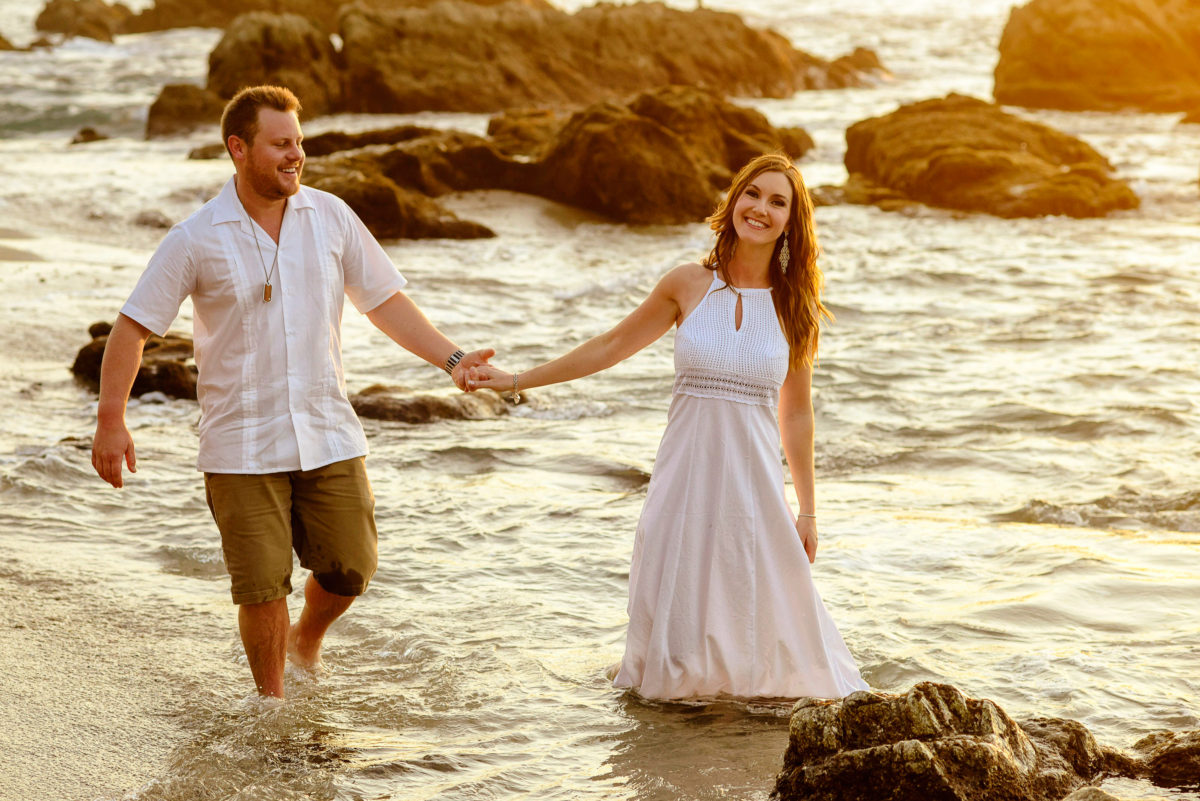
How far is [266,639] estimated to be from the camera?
4723 millimetres

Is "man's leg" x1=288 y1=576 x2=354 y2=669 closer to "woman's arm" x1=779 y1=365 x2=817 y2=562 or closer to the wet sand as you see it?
the wet sand

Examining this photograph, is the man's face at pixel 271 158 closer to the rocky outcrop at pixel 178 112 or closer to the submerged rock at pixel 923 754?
the submerged rock at pixel 923 754

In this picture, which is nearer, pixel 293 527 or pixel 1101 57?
pixel 293 527

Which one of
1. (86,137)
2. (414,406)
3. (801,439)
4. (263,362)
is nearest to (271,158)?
(263,362)

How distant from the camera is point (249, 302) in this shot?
446 centimetres

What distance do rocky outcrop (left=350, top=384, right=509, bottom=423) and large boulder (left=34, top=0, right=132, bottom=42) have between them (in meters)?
57.2

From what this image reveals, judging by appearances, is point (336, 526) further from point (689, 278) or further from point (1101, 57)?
point (1101, 57)

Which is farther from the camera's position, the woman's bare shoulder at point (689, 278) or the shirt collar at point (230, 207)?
the woman's bare shoulder at point (689, 278)

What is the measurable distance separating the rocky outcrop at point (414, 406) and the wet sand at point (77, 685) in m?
3.13

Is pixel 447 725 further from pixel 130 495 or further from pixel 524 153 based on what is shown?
pixel 524 153

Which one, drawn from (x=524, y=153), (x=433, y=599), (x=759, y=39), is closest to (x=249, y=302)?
(x=433, y=599)

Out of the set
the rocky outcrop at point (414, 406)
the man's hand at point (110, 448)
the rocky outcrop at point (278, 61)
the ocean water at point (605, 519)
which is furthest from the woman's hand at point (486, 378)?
the rocky outcrop at point (278, 61)

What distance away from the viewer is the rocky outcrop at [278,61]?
33.1 metres

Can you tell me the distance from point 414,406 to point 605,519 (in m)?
2.49
